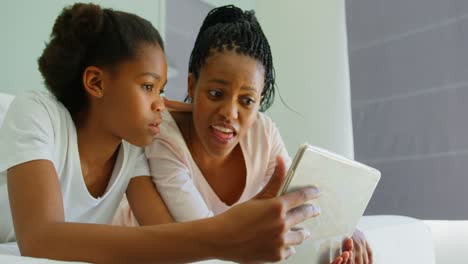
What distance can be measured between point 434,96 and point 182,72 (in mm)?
1098

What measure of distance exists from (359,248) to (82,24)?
2.01 feet

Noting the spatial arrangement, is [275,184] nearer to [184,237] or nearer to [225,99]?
[184,237]

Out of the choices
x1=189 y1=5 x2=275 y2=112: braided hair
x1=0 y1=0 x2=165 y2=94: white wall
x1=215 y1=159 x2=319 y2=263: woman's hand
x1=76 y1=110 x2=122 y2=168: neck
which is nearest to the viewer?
x1=215 y1=159 x2=319 y2=263: woman's hand

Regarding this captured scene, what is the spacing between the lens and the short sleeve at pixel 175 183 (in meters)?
0.87

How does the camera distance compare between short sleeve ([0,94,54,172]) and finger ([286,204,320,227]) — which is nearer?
finger ([286,204,320,227])

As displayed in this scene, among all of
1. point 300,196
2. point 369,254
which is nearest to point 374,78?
point 369,254

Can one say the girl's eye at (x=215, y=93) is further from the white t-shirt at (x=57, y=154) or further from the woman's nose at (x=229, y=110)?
the white t-shirt at (x=57, y=154)

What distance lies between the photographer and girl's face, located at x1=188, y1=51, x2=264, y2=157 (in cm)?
92

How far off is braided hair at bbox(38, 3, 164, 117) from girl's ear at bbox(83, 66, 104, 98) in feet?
0.04

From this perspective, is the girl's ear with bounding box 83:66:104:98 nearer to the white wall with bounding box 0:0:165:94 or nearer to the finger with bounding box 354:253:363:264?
the finger with bounding box 354:253:363:264

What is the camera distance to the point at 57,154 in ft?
2.61

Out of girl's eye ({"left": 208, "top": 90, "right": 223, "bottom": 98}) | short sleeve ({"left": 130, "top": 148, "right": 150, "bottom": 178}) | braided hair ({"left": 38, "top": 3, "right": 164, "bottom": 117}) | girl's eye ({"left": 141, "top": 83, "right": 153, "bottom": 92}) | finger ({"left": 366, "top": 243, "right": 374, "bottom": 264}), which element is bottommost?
finger ({"left": 366, "top": 243, "right": 374, "bottom": 264})

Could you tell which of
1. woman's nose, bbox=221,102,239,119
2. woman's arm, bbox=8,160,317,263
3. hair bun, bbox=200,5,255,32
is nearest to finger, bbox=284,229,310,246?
woman's arm, bbox=8,160,317,263

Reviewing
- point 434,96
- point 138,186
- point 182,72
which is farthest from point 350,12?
point 138,186
